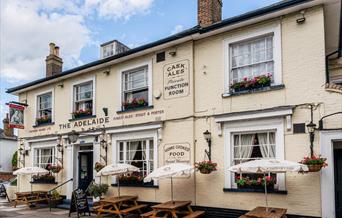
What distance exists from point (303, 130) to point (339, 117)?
0.95m

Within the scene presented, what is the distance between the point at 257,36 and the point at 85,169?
999 cm

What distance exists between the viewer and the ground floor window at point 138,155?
41.5 ft

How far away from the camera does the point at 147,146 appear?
12734mm

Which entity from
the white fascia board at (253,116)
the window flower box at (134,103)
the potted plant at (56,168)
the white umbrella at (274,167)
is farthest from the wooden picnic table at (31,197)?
the white umbrella at (274,167)

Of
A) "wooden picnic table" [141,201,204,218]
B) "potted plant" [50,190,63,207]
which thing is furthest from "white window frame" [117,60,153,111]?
"potted plant" [50,190,63,207]

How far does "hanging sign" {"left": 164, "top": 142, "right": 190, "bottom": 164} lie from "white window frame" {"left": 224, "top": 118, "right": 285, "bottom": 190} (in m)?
1.47

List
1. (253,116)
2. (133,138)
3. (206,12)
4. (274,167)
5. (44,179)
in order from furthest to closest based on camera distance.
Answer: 1. (44,179)
2. (133,138)
3. (206,12)
4. (253,116)
5. (274,167)

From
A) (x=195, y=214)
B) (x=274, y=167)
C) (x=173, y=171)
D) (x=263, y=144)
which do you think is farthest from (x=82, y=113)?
(x=274, y=167)

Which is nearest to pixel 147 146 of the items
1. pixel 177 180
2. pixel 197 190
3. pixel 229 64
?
pixel 177 180

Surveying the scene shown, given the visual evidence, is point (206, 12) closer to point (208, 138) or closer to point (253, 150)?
point (208, 138)

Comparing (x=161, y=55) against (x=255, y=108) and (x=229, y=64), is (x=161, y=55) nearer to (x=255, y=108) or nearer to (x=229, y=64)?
(x=229, y=64)

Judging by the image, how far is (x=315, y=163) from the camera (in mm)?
8383

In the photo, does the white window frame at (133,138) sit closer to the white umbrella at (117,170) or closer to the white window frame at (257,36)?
the white umbrella at (117,170)

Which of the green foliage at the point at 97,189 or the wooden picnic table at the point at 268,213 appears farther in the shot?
the green foliage at the point at 97,189
